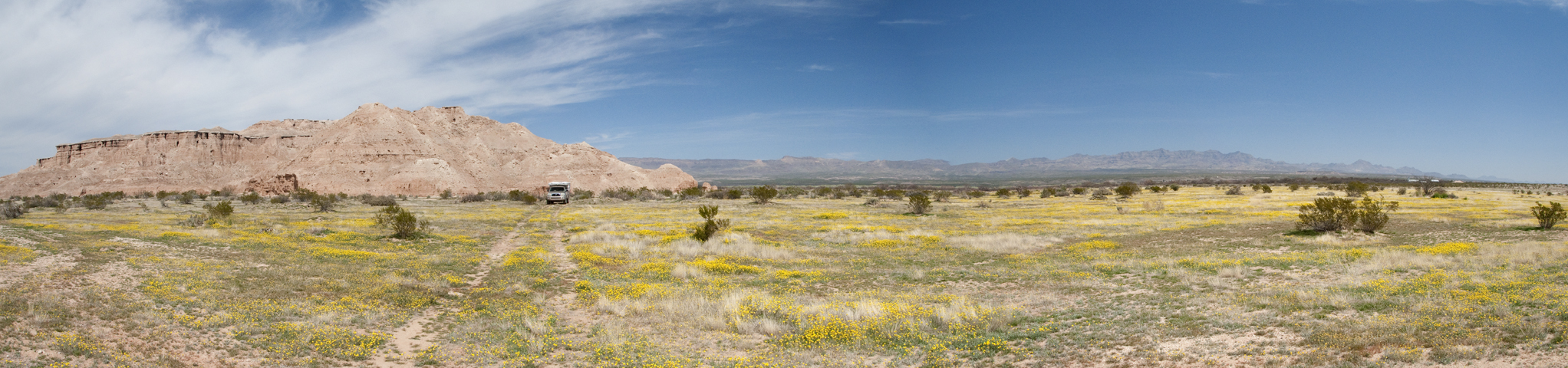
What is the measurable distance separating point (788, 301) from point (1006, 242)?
1127 centimetres

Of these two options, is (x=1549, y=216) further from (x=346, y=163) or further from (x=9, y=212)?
(x=346, y=163)

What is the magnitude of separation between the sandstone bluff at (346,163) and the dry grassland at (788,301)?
66982mm

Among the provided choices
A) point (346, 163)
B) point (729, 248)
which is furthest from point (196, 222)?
point (346, 163)

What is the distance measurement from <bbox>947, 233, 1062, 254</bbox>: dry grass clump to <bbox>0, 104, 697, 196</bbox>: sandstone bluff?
71.8 metres

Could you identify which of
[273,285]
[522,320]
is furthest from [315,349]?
[273,285]

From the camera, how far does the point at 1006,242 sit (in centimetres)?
2070

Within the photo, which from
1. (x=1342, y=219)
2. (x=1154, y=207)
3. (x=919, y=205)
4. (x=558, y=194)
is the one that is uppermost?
(x=558, y=194)

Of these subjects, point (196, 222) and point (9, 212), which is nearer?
point (196, 222)

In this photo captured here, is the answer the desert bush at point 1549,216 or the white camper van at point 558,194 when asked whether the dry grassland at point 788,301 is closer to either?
the desert bush at point 1549,216

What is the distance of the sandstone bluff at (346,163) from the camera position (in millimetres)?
79812

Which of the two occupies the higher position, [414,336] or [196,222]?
[196,222]

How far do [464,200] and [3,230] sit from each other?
1698 inches

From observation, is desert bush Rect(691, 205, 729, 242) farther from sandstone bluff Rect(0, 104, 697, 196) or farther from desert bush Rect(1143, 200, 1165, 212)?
sandstone bluff Rect(0, 104, 697, 196)

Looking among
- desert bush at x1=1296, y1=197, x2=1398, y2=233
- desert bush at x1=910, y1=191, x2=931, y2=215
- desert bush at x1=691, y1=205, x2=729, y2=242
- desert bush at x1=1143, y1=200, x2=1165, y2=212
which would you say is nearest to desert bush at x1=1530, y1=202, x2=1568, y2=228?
desert bush at x1=1296, y1=197, x2=1398, y2=233
